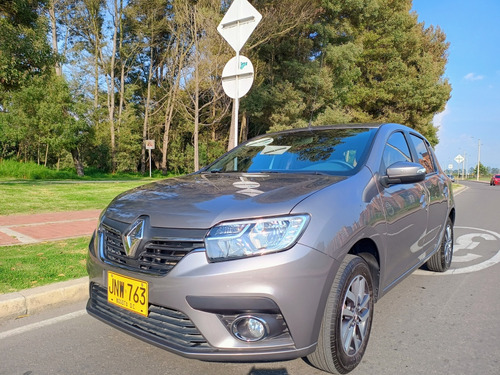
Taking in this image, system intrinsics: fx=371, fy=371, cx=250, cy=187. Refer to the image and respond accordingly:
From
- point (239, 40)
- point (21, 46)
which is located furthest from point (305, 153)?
point (21, 46)

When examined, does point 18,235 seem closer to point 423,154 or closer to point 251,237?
point 251,237

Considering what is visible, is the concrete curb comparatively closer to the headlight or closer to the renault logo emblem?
the renault logo emblem

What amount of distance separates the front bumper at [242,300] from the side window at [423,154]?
2.50 meters

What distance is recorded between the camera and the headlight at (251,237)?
74.2 inches

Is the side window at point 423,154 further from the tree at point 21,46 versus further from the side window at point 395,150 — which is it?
the tree at point 21,46

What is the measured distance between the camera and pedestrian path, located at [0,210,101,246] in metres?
5.55

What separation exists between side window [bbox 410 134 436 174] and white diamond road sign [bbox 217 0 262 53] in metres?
3.27

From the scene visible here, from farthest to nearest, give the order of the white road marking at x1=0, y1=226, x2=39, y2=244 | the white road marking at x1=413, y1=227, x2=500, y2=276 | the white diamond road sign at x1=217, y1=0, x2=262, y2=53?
the white diamond road sign at x1=217, y1=0, x2=262, y2=53 < the white road marking at x1=0, y1=226, x2=39, y2=244 < the white road marking at x1=413, y1=227, x2=500, y2=276

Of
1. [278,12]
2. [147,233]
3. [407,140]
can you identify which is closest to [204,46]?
[278,12]

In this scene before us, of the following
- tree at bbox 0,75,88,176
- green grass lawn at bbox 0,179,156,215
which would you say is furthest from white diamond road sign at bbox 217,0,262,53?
tree at bbox 0,75,88,176

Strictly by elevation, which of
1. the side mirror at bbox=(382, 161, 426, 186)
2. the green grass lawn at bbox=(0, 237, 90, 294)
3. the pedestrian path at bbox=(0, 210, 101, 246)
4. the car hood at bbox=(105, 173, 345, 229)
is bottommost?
the pedestrian path at bbox=(0, 210, 101, 246)

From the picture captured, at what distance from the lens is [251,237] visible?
190 cm

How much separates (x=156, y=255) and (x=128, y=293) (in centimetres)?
32

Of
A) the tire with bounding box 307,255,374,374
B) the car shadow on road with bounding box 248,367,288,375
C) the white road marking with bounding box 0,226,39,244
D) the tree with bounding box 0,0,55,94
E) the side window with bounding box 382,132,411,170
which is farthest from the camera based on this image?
the tree with bounding box 0,0,55,94
